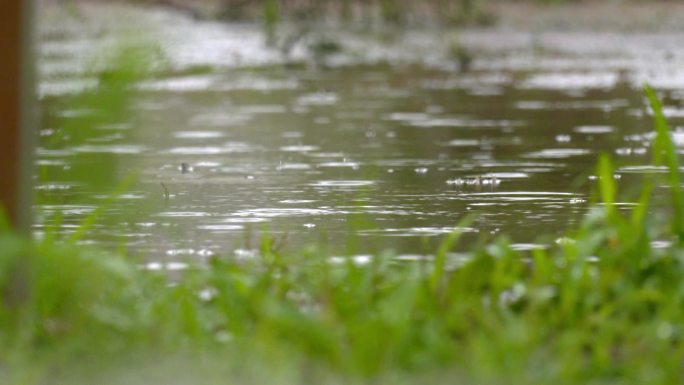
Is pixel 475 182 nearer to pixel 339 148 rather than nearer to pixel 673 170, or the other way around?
pixel 339 148

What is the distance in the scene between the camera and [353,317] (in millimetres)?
3396

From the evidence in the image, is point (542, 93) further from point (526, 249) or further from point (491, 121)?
point (526, 249)

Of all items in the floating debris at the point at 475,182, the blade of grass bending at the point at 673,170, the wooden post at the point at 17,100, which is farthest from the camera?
the floating debris at the point at 475,182

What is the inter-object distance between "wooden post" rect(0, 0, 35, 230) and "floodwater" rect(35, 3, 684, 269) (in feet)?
0.36

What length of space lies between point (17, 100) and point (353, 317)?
0.86 m

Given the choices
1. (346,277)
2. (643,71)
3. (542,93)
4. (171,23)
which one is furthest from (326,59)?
(346,277)

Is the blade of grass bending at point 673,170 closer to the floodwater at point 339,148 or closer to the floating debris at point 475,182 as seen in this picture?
the floodwater at point 339,148

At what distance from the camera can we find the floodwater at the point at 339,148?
461cm

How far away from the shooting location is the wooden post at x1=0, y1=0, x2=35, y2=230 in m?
3.30

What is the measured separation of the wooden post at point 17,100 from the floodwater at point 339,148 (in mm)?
111

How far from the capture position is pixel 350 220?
5.32m

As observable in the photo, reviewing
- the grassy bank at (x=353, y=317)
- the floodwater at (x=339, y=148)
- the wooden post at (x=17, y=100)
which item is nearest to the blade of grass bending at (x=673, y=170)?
the grassy bank at (x=353, y=317)

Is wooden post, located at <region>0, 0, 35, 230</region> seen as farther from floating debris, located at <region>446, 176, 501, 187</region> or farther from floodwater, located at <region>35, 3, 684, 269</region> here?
floating debris, located at <region>446, 176, 501, 187</region>

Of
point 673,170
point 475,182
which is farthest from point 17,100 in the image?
point 475,182
